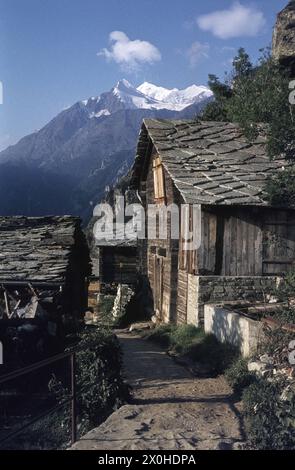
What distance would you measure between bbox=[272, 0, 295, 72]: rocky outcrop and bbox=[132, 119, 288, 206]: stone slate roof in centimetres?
1491

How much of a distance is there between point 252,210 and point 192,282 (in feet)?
8.34

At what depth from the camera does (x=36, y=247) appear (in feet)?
44.1

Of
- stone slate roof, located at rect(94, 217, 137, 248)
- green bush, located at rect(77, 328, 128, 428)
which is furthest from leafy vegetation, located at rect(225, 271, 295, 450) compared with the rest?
stone slate roof, located at rect(94, 217, 137, 248)

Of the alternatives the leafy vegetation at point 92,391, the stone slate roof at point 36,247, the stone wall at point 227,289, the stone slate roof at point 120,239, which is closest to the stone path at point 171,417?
the leafy vegetation at point 92,391

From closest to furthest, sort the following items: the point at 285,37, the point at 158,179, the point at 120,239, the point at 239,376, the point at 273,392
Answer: the point at 273,392 → the point at 239,376 → the point at 158,179 → the point at 120,239 → the point at 285,37

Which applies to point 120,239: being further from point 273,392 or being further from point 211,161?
point 273,392

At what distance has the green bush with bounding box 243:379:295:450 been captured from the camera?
587 centimetres

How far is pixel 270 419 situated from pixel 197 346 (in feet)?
19.2

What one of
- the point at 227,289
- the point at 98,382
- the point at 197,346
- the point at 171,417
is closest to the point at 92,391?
the point at 98,382

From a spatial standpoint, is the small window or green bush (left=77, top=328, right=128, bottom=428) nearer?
green bush (left=77, top=328, right=128, bottom=428)

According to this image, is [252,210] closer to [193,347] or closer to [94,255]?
[193,347]

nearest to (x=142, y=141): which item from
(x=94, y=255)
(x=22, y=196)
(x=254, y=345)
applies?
(x=254, y=345)

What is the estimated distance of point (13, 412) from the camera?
1021cm

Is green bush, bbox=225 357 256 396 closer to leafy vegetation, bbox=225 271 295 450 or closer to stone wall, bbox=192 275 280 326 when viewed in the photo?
leafy vegetation, bbox=225 271 295 450
